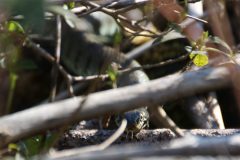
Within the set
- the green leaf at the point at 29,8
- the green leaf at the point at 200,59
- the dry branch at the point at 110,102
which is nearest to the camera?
the green leaf at the point at 29,8

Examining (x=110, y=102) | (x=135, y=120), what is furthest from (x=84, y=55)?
(x=110, y=102)

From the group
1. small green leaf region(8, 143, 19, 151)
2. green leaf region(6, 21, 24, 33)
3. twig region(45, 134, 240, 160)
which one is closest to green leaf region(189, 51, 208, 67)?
green leaf region(6, 21, 24, 33)

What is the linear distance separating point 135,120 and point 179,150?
118 centimetres

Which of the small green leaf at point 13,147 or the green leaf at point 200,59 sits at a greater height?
the green leaf at point 200,59

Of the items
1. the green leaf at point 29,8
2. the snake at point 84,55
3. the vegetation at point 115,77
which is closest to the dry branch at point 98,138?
the vegetation at point 115,77

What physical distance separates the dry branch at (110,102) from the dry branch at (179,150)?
7cm

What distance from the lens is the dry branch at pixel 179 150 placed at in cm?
90

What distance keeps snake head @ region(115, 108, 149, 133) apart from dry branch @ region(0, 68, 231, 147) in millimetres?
994

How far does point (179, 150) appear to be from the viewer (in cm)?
96

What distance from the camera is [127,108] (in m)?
1.00

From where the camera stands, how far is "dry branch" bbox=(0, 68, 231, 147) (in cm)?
96

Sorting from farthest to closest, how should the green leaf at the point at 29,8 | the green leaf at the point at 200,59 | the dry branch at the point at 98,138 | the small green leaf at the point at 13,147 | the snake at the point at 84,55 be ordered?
the snake at the point at 84,55 < the dry branch at the point at 98,138 < the green leaf at the point at 200,59 < the small green leaf at the point at 13,147 < the green leaf at the point at 29,8

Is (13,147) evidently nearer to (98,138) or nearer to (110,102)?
(110,102)

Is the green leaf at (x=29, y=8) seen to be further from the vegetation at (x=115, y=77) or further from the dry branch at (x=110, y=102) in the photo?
the dry branch at (x=110, y=102)
